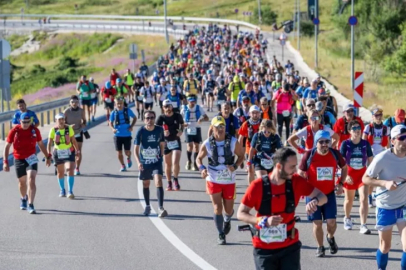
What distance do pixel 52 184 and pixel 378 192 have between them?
9.67m

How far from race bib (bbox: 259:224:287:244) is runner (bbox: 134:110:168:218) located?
6.52 m

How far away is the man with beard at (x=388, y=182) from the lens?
29.6ft

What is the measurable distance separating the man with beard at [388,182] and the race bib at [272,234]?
6.44ft

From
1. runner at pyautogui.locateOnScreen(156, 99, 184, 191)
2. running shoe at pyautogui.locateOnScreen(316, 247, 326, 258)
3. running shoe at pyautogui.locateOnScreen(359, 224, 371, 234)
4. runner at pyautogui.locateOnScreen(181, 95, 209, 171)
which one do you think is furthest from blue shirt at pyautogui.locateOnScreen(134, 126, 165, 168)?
runner at pyautogui.locateOnScreen(181, 95, 209, 171)

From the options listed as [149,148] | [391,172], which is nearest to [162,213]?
[149,148]

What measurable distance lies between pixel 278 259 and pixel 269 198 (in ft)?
1.79

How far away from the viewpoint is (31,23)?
11850cm

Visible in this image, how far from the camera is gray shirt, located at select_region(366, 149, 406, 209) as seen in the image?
9102mm

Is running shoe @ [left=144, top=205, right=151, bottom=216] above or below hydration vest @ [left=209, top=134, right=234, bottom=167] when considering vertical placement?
below

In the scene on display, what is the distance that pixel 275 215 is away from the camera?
734 cm

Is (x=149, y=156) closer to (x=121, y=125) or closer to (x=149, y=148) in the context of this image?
(x=149, y=148)

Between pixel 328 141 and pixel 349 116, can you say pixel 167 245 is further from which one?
pixel 349 116

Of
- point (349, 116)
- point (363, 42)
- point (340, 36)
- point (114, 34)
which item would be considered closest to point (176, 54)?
point (363, 42)

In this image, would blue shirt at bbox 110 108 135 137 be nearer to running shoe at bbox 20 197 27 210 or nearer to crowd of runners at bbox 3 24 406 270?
crowd of runners at bbox 3 24 406 270
